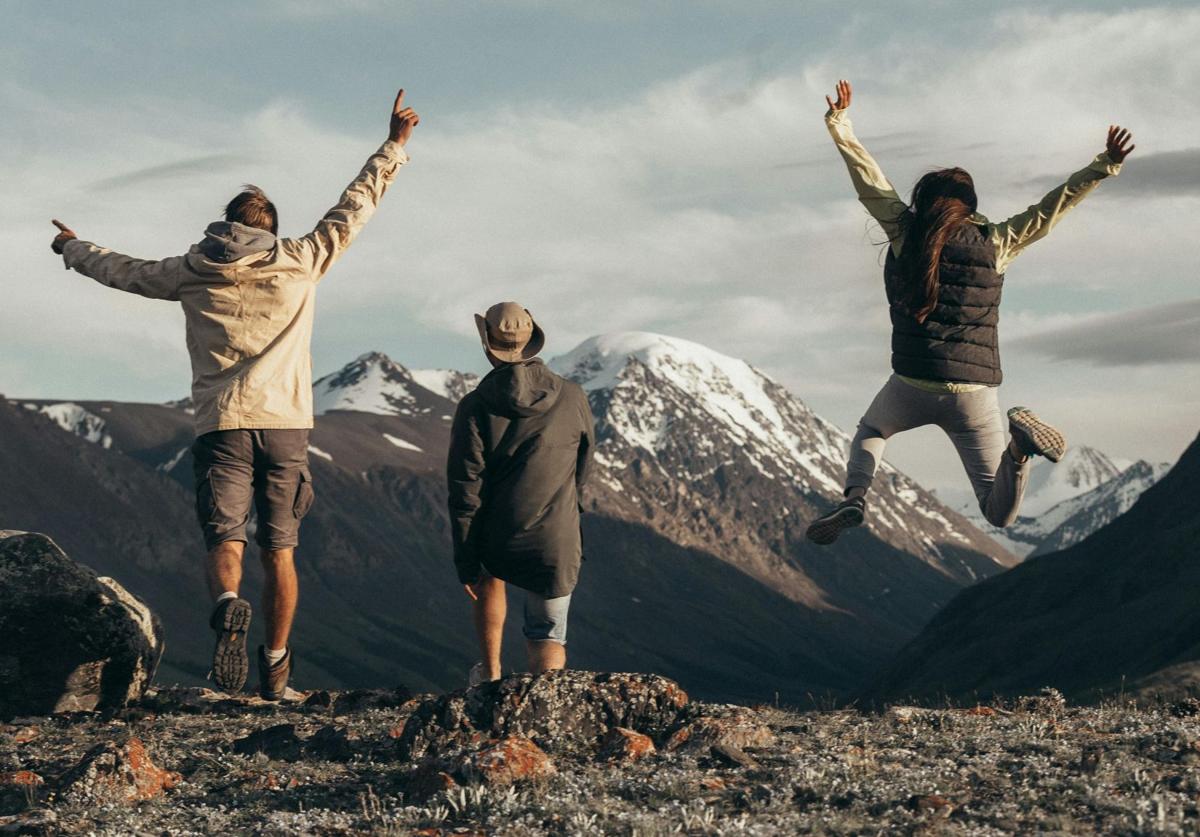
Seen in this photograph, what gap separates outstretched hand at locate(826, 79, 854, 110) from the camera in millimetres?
11656

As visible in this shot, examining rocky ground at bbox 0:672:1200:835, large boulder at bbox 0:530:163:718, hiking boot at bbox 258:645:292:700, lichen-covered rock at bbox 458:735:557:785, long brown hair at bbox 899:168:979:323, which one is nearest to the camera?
rocky ground at bbox 0:672:1200:835

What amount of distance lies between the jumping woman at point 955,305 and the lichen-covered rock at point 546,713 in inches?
103

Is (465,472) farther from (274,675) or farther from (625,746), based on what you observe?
(274,675)

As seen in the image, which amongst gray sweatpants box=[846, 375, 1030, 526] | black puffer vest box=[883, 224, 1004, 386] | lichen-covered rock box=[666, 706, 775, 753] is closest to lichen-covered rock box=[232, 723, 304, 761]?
lichen-covered rock box=[666, 706, 775, 753]

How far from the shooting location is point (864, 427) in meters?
12.1

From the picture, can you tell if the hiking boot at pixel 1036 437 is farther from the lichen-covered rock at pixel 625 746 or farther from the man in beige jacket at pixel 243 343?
the man in beige jacket at pixel 243 343

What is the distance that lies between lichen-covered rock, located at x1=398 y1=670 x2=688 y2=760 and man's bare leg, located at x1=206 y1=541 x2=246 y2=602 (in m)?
2.23

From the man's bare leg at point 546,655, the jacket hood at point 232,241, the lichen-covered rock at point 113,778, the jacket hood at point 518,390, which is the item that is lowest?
the lichen-covered rock at point 113,778

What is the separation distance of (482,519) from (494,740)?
6.68 ft

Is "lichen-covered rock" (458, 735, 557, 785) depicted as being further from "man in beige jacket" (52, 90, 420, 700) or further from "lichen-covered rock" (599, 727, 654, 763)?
"man in beige jacket" (52, 90, 420, 700)

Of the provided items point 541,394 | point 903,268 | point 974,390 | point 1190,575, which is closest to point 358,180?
point 541,394

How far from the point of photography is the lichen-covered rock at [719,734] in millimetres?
9266

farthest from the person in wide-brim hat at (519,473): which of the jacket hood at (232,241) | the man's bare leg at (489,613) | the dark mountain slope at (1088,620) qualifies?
the dark mountain slope at (1088,620)

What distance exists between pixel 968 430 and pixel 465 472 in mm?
4207
